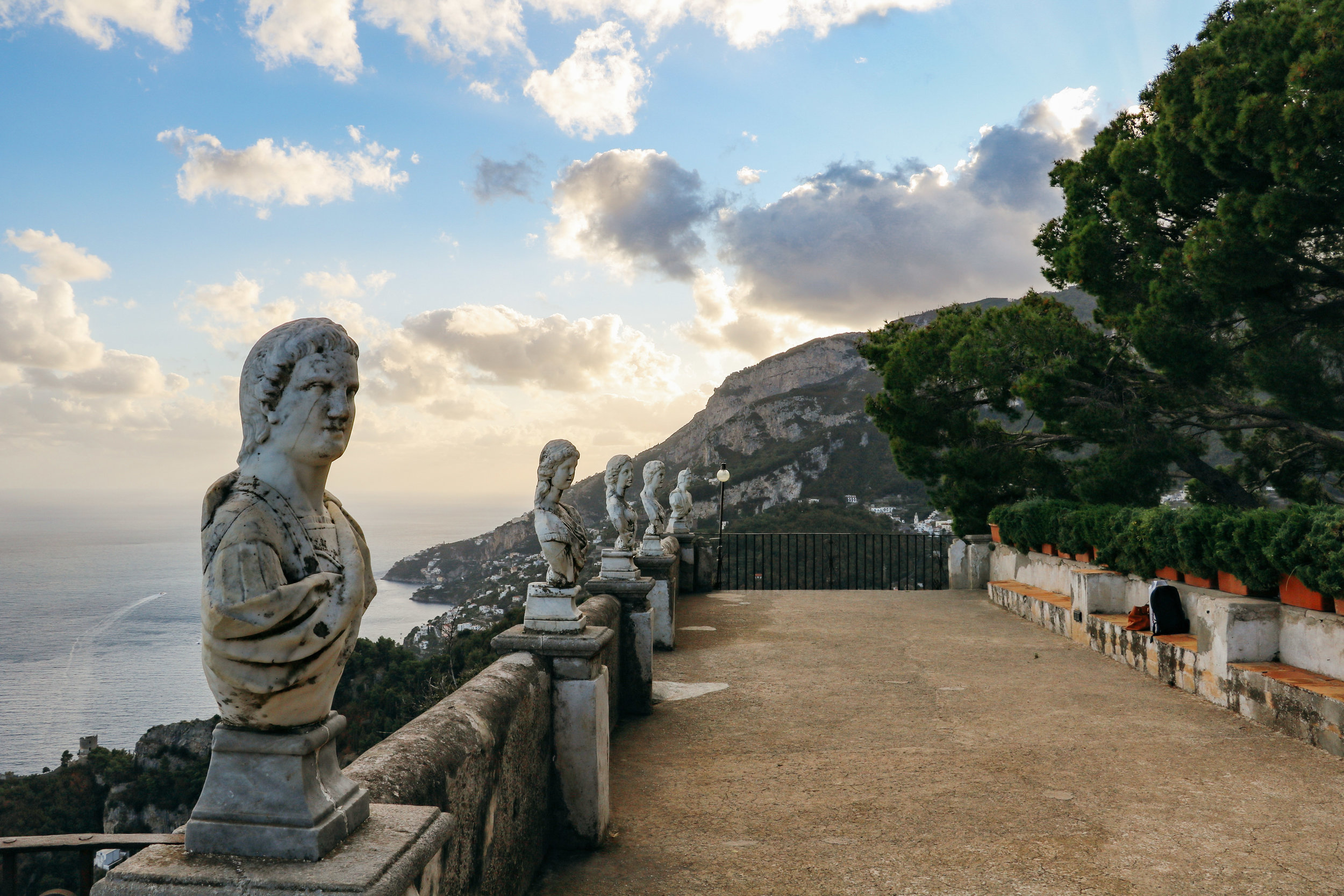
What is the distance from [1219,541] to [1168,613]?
1.00 m

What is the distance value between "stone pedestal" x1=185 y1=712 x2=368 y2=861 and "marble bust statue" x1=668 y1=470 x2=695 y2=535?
10854 millimetres

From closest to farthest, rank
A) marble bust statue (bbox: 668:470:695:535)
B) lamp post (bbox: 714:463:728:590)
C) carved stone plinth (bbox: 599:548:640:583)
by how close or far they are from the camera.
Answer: carved stone plinth (bbox: 599:548:640:583) → marble bust statue (bbox: 668:470:695:535) → lamp post (bbox: 714:463:728:590)

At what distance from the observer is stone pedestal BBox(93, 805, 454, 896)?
1.35 m

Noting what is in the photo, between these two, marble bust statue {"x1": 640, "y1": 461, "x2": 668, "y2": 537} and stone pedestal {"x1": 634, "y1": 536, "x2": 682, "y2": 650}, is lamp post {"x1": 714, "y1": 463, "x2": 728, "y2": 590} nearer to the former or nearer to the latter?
marble bust statue {"x1": 640, "y1": 461, "x2": 668, "y2": 537}

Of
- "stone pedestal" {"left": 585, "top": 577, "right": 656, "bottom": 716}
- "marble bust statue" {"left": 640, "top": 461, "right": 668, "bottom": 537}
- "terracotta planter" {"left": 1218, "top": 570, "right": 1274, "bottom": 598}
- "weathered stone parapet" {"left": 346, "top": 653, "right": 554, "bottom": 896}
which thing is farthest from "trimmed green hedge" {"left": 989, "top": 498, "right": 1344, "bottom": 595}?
"weathered stone parapet" {"left": 346, "top": 653, "right": 554, "bottom": 896}

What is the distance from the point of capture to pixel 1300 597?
5.89 m

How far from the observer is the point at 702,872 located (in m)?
3.57

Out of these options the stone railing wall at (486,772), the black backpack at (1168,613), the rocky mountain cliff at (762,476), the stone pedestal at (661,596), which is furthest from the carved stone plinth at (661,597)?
the rocky mountain cliff at (762,476)

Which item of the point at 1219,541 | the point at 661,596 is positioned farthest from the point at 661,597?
the point at 1219,541

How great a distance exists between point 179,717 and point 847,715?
1332cm

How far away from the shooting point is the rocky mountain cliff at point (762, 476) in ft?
97.0

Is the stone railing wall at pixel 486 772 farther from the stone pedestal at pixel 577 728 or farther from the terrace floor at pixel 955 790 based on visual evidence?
the terrace floor at pixel 955 790

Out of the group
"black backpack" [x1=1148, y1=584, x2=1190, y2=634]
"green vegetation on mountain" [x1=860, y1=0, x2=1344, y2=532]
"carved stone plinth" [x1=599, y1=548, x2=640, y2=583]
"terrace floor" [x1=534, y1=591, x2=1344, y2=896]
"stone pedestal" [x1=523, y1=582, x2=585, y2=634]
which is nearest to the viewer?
"terrace floor" [x1=534, y1=591, x2=1344, y2=896]

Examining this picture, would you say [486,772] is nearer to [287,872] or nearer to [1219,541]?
[287,872]
